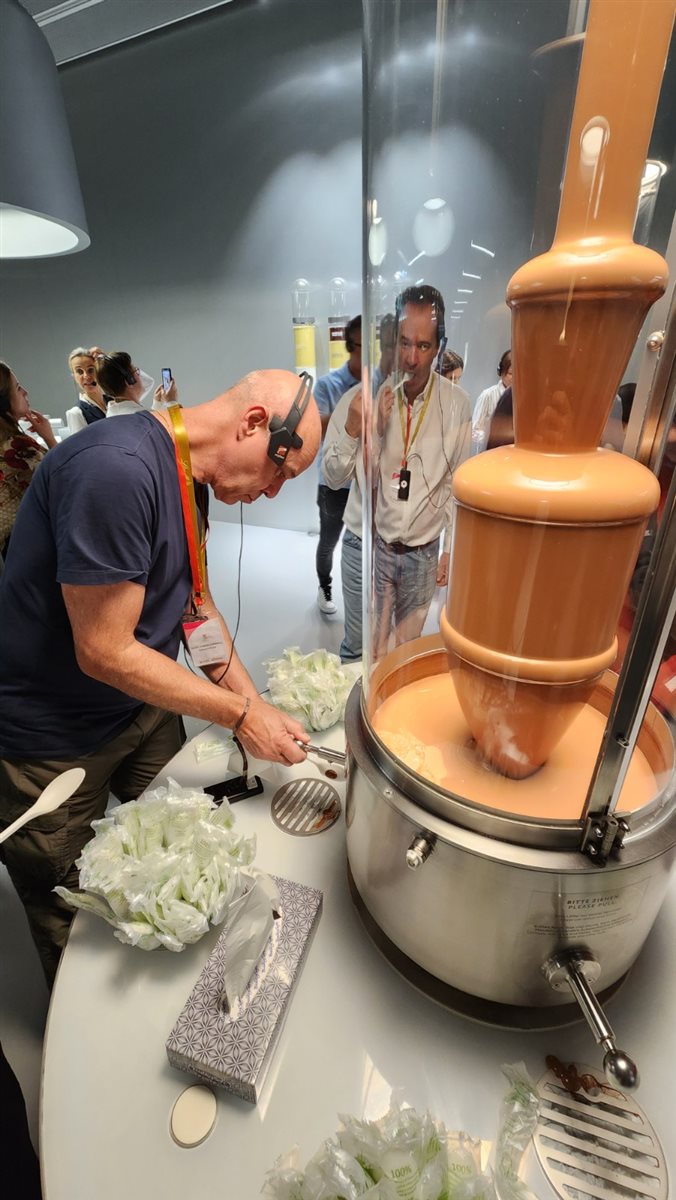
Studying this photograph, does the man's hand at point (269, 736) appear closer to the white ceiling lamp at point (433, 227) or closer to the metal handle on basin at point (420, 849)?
the metal handle on basin at point (420, 849)

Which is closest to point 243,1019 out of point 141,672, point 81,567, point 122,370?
point 141,672

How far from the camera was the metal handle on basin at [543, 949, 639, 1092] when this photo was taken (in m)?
0.38

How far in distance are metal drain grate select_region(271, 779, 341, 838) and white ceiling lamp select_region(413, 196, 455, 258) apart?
0.72 metres

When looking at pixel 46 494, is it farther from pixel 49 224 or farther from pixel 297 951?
pixel 49 224

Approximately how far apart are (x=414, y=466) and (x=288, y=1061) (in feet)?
2.41

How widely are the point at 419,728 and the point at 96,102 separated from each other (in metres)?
4.75

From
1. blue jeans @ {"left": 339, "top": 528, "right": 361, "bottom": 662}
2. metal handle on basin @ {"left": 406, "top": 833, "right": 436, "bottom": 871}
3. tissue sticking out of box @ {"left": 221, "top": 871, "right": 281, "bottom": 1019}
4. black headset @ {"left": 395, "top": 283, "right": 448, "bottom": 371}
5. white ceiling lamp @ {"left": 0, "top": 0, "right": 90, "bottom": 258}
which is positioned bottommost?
blue jeans @ {"left": 339, "top": 528, "right": 361, "bottom": 662}

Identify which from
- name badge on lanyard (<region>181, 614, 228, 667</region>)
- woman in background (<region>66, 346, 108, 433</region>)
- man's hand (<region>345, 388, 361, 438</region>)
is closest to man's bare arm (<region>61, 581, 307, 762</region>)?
name badge on lanyard (<region>181, 614, 228, 667</region>)

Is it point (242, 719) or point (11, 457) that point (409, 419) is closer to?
point (242, 719)

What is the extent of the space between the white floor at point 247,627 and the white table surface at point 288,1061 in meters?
0.46

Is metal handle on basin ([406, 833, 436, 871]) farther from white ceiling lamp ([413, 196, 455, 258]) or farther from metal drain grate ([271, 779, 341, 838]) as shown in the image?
white ceiling lamp ([413, 196, 455, 258])

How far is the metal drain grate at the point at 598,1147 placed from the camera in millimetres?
431

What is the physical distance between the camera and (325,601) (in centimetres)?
281

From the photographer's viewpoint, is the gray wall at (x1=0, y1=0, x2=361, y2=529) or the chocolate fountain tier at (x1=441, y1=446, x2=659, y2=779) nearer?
the chocolate fountain tier at (x1=441, y1=446, x2=659, y2=779)
